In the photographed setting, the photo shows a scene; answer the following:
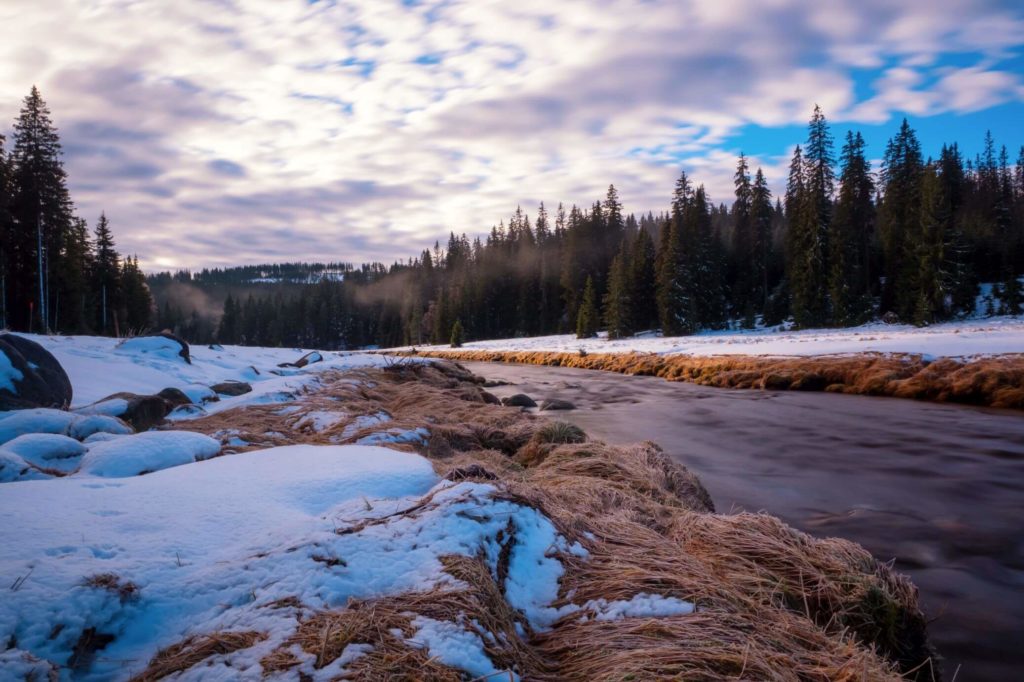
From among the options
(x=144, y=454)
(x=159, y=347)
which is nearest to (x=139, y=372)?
(x=159, y=347)

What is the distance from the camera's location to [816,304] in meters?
34.9

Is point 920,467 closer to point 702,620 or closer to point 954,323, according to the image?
point 702,620

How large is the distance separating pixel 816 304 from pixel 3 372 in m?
38.9

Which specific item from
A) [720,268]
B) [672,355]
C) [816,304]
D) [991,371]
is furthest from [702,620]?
[720,268]

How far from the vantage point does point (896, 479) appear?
285 inches

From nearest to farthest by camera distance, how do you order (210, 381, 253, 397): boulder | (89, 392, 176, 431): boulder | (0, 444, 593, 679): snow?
1. (0, 444, 593, 679): snow
2. (89, 392, 176, 431): boulder
3. (210, 381, 253, 397): boulder

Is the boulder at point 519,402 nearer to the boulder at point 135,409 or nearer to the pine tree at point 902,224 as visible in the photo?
the boulder at point 135,409

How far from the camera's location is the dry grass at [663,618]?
1.85 meters

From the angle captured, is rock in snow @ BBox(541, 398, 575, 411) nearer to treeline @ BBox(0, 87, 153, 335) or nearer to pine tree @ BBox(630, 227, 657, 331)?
treeline @ BBox(0, 87, 153, 335)

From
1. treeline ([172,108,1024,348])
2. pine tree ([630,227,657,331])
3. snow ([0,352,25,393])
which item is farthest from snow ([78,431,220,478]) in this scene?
pine tree ([630,227,657,331])

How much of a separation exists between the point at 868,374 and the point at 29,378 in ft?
61.4

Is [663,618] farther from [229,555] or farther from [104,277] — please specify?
[104,277]

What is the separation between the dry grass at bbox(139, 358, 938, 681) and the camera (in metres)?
1.85

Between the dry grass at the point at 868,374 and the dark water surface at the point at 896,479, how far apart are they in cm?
90
